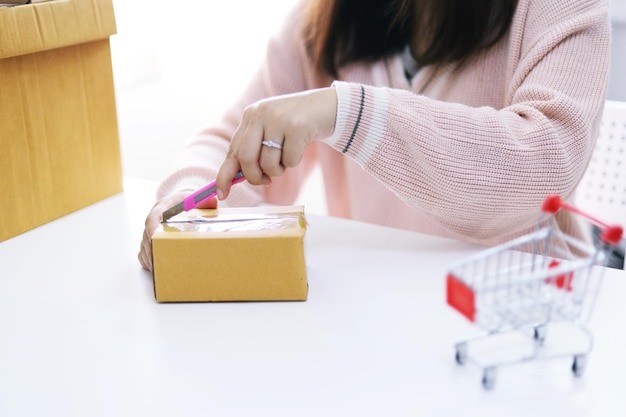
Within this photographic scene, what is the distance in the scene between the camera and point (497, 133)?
0.78 metres

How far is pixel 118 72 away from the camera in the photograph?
67.2 inches

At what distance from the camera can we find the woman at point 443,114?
752 mm

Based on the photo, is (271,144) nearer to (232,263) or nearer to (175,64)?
(232,263)

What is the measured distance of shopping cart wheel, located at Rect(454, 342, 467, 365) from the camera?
58 centimetres

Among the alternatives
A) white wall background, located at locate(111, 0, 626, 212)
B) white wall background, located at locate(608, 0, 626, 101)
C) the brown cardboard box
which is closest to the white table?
the brown cardboard box

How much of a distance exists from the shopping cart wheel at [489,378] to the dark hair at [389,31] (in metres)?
0.54

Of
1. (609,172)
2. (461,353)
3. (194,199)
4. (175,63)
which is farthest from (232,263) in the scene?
(175,63)

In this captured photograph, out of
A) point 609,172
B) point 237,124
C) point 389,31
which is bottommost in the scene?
point 609,172

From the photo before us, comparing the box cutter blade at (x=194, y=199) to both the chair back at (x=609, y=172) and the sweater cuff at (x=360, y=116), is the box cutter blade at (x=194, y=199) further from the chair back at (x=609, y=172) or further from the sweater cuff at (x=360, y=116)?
the chair back at (x=609, y=172)

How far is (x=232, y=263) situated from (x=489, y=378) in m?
0.26

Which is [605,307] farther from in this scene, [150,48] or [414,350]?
[150,48]

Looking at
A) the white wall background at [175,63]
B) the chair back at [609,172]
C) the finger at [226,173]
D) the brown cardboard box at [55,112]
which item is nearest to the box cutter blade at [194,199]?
the finger at [226,173]

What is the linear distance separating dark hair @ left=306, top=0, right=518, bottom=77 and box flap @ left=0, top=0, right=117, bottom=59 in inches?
11.8

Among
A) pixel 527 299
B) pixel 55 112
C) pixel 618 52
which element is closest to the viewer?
pixel 527 299
